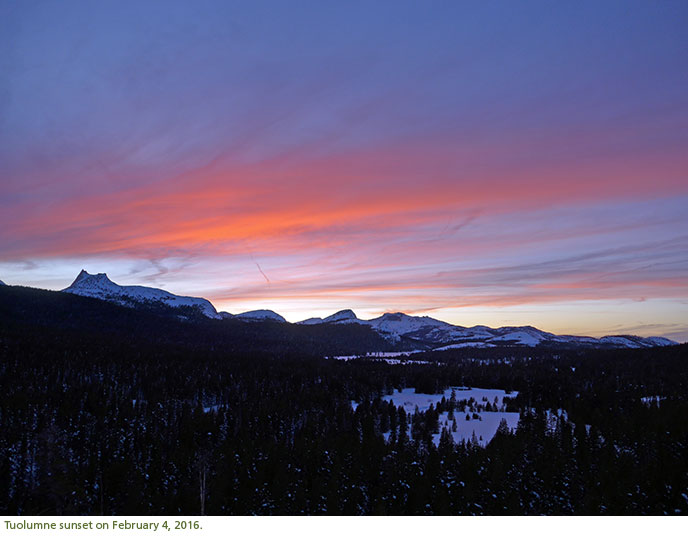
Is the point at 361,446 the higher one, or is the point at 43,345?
the point at 43,345

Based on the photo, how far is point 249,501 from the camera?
58000 millimetres

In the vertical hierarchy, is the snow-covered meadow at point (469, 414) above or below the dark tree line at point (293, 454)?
below

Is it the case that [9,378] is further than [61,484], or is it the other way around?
[9,378]

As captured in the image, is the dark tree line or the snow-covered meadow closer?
the dark tree line

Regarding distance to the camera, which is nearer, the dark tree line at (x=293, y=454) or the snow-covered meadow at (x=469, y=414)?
the dark tree line at (x=293, y=454)

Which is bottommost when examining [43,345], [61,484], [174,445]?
[174,445]

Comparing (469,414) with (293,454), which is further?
(469,414)

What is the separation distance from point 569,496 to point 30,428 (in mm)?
103466

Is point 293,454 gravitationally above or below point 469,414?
above

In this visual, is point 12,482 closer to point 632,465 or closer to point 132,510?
point 132,510

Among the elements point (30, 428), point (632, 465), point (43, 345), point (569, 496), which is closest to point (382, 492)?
point (569, 496)

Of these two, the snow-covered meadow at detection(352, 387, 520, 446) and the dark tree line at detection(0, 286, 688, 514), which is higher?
the dark tree line at detection(0, 286, 688, 514)

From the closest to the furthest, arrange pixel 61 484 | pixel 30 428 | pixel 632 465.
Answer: pixel 61 484
pixel 632 465
pixel 30 428
